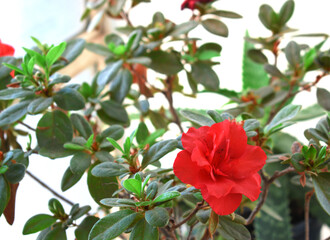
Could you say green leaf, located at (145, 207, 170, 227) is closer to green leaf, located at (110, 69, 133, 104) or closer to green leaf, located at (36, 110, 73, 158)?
green leaf, located at (36, 110, 73, 158)

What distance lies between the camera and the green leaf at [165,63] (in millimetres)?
717

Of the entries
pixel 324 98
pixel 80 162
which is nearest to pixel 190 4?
pixel 324 98

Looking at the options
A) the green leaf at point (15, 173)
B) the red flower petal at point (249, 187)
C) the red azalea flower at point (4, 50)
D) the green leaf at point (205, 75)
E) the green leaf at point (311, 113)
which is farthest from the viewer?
the green leaf at point (311, 113)

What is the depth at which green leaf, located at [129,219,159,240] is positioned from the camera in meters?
0.42

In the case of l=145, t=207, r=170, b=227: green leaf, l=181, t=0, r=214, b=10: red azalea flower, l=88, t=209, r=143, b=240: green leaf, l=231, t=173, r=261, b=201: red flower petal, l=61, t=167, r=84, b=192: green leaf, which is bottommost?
l=61, t=167, r=84, b=192: green leaf

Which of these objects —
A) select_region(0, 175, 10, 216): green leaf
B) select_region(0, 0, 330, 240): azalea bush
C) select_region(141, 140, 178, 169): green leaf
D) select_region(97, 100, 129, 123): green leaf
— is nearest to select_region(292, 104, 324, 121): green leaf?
select_region(0, 0, 330, 240): azalea bush

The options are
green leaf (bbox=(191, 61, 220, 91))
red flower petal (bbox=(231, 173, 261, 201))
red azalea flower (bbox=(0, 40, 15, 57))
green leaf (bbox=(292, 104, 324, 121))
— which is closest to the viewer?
red flower petal (bbox=(231, 173, 261, 201))

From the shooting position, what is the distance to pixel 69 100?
0.56m

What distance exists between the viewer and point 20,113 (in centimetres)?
54

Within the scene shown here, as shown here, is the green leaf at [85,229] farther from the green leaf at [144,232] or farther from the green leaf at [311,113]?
the green leaf at [311,113]

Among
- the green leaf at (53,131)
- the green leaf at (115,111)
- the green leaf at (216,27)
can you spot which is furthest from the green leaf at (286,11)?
the green leaf at (53,131)

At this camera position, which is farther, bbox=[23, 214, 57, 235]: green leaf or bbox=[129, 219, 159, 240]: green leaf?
bbox=[23, 214, 57, 235]: green leaf

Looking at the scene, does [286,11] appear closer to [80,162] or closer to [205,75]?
[205,75]

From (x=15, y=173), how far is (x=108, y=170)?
0.41 feet
